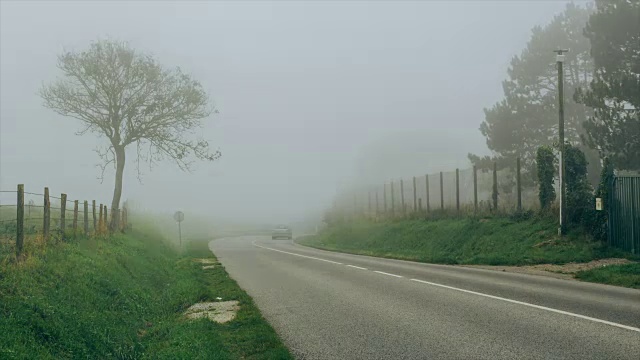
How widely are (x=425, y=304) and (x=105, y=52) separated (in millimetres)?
32138

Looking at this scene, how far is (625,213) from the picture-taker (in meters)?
20.1

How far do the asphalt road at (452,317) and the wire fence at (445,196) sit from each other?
1453 cm

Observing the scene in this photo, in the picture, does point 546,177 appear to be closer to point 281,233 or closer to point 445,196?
point 445,196

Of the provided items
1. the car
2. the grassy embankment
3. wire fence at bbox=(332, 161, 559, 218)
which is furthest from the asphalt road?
the car

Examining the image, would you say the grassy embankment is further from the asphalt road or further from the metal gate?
the asphalt road

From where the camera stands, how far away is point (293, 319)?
34.1ft

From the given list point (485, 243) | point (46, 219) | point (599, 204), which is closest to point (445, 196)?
point (485, 243)

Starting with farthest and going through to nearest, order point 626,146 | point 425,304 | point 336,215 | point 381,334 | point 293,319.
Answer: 1. point 336,215
2. point 626,146
3. point 425,304
4. point 293,319
5. point 381,334

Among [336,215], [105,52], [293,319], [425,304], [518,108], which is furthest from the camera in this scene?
[336,215]

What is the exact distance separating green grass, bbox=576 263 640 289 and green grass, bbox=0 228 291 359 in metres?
8.65

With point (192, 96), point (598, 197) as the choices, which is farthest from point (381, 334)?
point (192, 96)

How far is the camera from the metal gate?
64.2 ft

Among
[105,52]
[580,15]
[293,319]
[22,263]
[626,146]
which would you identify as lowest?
[293,319]

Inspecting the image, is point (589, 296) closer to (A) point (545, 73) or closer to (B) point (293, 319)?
(B) point (293, 319)
